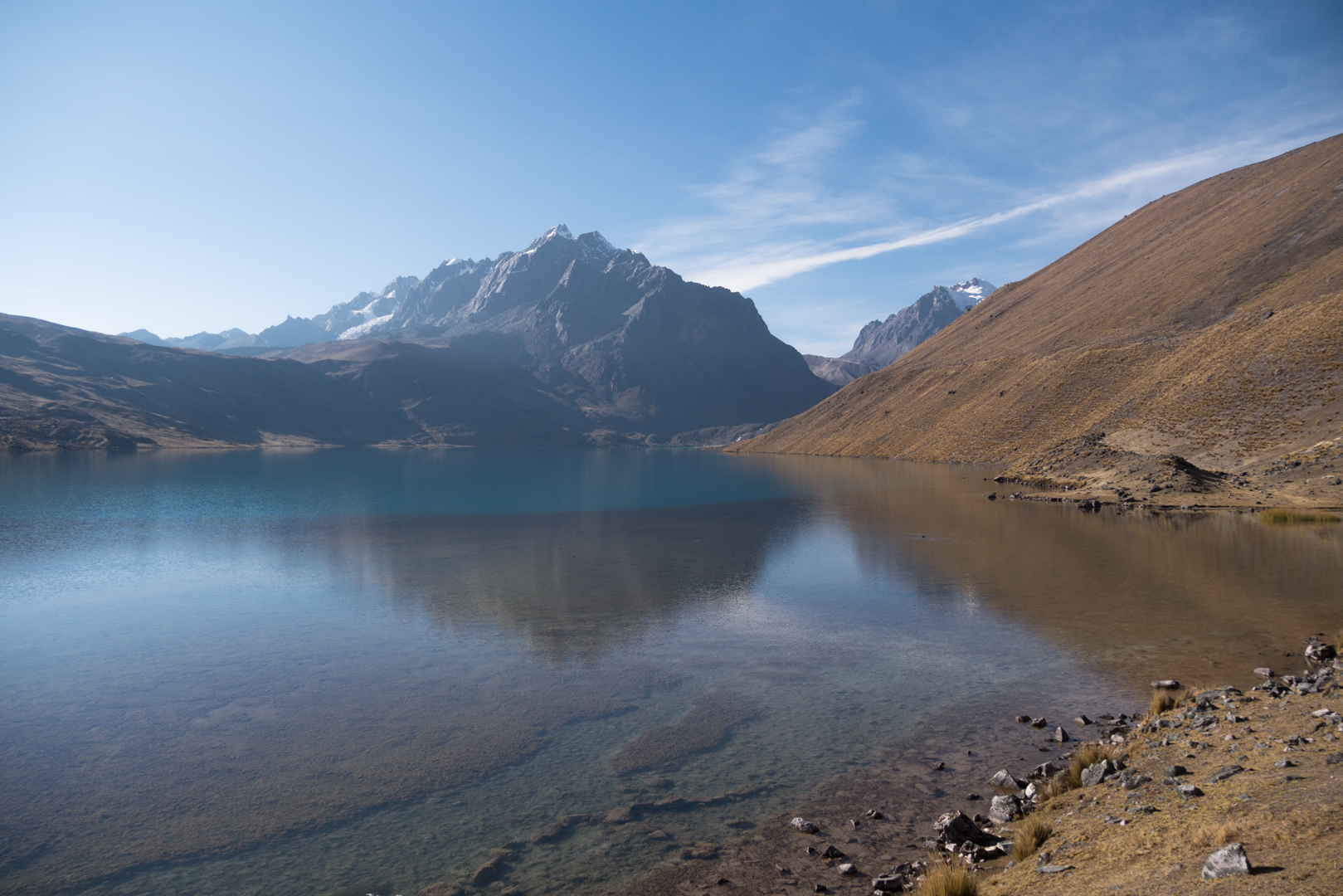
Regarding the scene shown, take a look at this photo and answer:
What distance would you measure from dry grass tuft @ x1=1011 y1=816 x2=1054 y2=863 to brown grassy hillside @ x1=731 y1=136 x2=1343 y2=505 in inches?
2097

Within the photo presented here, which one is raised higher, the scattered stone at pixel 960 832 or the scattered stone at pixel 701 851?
the scattered stone at pixel 960 832

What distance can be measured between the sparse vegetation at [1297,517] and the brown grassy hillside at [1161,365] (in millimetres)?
5061

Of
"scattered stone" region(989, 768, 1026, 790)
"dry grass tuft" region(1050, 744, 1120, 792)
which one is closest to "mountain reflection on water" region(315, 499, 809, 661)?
"scattered stone" region(989, 768, 1026, 790)

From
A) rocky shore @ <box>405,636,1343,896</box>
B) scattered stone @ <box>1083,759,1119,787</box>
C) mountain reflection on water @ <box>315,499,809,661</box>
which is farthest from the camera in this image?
mountain reflection on water @ <box>315,499,809,661</box>

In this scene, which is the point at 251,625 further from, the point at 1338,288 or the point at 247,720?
the point at 1338,288

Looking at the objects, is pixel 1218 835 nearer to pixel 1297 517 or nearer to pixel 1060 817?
pixel 1060 817

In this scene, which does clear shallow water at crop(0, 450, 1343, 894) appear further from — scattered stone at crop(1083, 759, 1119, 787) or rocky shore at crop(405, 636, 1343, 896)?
scattered stone at crop(1083, 759, 1119, 787)

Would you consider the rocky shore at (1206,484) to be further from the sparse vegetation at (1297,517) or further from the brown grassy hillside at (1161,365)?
the sparse vegetation at (1297,517)

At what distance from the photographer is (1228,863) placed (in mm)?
7086

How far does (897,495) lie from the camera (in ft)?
226

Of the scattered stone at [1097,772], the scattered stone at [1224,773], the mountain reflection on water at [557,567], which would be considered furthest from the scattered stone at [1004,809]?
the mountain reflection on water at [557,567]

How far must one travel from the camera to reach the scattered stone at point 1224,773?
10438mm

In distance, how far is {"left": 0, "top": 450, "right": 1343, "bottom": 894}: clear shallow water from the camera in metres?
11.8

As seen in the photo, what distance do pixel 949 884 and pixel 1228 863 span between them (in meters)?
2.98
